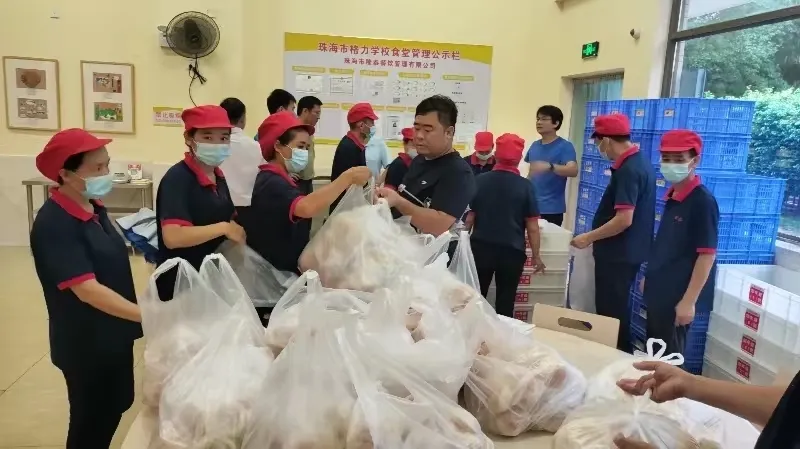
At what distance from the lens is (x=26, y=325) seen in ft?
11.4

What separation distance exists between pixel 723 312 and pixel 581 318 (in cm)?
129

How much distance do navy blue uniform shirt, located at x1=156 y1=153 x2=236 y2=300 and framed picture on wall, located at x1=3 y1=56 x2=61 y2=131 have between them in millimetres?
4088

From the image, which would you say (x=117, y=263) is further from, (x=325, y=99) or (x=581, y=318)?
(x=325, y=99)

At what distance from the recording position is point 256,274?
1.83 metres

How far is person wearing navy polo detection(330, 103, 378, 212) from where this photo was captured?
12.0ft

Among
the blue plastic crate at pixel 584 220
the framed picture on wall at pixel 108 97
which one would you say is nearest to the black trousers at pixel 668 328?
the blue plastic crate at pixel 584 220

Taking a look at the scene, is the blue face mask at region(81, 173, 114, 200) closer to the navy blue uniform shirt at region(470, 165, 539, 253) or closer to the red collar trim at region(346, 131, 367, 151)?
the navy blue uniform shirt at region(470, 165, 539, 253)

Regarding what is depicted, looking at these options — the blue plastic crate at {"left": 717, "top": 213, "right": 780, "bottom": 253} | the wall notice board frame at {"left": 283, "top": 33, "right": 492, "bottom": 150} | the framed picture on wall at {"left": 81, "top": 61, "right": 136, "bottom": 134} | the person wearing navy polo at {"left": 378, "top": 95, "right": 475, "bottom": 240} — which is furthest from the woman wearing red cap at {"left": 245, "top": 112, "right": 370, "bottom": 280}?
the framed picture on wall at {"left": 81, "top": 61, "right": 136, "bottom": 134}

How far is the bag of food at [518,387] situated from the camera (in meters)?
1.27

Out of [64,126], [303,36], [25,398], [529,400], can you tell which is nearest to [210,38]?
[303,36]

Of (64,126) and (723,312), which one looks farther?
(64,126)

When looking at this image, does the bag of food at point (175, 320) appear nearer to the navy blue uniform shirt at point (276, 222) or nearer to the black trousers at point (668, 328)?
the navy blue uniform shirt at point (276, 222)

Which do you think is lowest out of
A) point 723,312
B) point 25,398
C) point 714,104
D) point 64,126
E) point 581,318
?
point 25,398

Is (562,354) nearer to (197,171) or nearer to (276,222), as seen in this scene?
(276,222)
